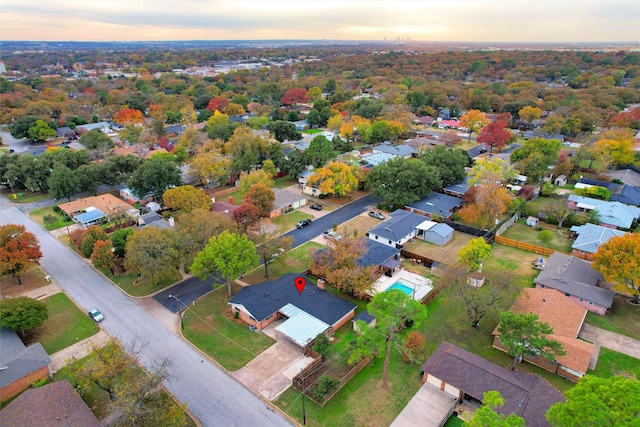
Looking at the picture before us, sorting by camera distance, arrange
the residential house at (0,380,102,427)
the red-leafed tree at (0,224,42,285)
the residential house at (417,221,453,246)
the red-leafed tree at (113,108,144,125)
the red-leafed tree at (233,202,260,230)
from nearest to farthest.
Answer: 1. the residential house at (0,380,102,427)
2. the red-leafed tree at (0,224,42,285)
3. the red-leafed tree at (233,202,260,230)
4. the residential house at (417,221,453,246)
5. the red-leafed tree at (113,108,144,125)

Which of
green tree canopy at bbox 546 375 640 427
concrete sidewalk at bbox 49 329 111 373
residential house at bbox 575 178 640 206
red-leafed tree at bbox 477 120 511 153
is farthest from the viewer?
red-leafed tree at bbox 477 120 511 153

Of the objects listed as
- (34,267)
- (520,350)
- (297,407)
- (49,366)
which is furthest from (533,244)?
(34,267)

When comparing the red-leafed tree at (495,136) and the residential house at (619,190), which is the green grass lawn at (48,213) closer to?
the red-leafed tree at (495,136)

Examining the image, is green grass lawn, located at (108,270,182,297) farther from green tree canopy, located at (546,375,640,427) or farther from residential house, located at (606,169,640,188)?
residential house, located at (606,169,640,188)

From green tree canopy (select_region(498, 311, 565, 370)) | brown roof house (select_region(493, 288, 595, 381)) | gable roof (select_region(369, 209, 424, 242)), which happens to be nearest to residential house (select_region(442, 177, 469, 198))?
gable roof (select_region(369, 209, 424, 242))

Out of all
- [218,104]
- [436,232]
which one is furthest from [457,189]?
[218,104]

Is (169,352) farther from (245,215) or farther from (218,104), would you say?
(218,104)
